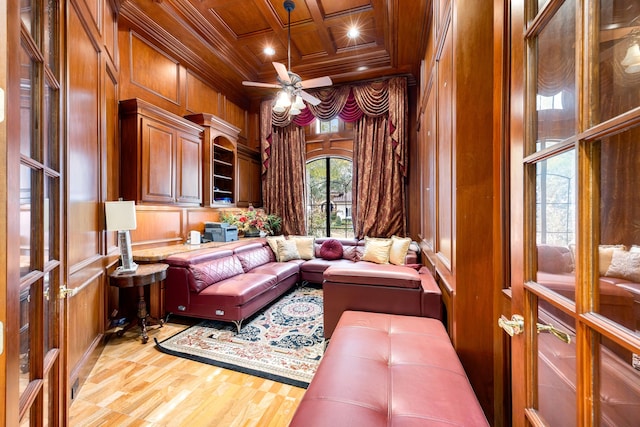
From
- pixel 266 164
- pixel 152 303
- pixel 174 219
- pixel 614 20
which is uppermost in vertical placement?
pixel 266 164

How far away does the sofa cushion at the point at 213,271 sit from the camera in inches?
115

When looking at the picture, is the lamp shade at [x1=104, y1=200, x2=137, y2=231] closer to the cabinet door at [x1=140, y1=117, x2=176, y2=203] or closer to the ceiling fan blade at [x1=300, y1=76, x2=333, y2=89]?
the cabinet door at [x1=140, y1=117, x2=176, y2=203]

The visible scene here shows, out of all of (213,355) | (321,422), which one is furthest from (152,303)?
(321,422)

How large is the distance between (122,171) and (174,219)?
35.0 inches

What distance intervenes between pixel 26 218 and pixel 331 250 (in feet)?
13.4

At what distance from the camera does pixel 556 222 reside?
0.72 metres

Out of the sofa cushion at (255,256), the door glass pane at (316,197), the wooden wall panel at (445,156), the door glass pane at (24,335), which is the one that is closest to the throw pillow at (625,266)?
the wooden wall panel at (445,156)

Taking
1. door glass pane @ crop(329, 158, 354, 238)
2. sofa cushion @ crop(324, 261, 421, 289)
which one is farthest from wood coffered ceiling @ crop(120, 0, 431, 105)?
sofa cushion @ crop(324, 261, 421, 289)

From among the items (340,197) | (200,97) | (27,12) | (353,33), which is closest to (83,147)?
(27,12)

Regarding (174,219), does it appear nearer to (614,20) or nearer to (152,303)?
(152,303)

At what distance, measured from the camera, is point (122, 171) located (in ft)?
10.0

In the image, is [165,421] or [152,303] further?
[152,303]

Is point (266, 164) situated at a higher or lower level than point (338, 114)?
lower

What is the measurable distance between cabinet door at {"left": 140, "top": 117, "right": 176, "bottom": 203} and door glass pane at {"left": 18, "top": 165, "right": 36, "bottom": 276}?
2.34 meters
